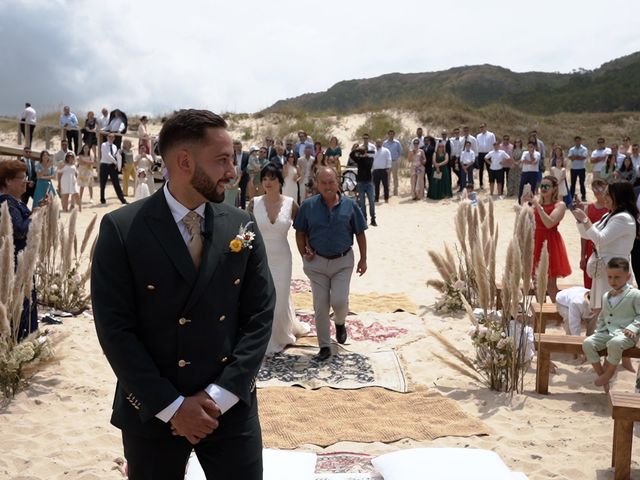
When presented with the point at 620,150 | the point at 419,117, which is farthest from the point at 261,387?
the point at 419,117

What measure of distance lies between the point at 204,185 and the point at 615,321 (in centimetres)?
411

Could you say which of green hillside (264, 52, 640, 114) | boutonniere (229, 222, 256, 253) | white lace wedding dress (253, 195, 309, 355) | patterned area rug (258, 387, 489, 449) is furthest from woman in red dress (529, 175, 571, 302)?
green hillside (264, 52, 640, 114)

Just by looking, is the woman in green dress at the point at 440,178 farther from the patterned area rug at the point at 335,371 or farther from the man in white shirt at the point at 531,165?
the patterned area rug at the point at 335,371

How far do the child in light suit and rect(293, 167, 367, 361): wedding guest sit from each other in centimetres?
224

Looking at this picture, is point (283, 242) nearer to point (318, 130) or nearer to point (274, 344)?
point (274, 344)

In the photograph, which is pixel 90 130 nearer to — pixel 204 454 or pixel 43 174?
pixel 43 174

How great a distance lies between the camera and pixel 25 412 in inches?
210

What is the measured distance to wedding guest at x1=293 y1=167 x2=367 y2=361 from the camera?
261 inches

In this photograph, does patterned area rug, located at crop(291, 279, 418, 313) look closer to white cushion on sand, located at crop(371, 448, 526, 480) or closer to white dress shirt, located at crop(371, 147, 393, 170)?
white cushion on sand, located at crop(371, 448, 526, 480)

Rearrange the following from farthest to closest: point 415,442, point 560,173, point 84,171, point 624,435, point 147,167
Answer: point 84,171 < point 560,173 < point 147,167 < point 415,442 < point 624,435

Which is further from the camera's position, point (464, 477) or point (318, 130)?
point (318, 130)

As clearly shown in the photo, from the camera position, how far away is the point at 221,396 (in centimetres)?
250

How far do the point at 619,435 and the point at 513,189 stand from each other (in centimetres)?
1613

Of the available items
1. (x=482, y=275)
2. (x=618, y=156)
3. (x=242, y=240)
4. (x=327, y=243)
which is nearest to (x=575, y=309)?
(x=482, y=275)
